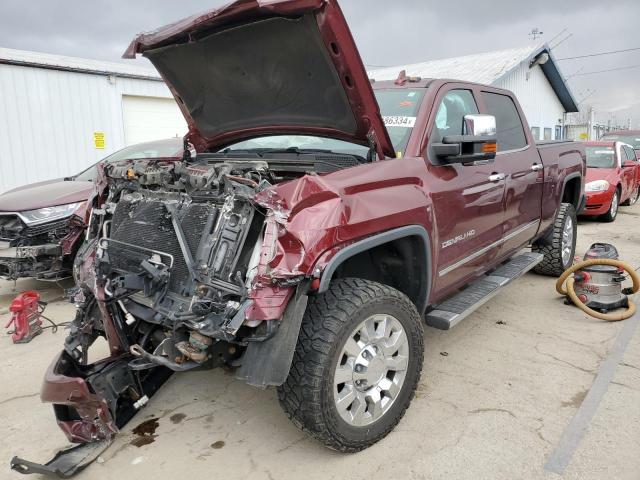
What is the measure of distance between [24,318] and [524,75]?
19.5 m

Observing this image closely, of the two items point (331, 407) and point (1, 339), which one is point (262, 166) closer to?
point (331, 407)

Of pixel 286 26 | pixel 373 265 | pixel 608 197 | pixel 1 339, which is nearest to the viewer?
pixel 286 26

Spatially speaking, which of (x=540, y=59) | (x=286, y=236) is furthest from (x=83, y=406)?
(x=540, y=59)

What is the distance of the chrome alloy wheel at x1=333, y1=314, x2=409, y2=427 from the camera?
252 centimetres

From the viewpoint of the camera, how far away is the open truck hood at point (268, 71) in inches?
101

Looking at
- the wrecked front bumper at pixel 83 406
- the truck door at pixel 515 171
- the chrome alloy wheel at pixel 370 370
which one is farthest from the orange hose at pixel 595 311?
the wrecked front bumper at pixel 83 406

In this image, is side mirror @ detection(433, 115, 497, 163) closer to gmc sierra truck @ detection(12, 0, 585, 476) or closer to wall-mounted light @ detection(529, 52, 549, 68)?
gmc sierra truck @ detection(12, 0, 585, 476)

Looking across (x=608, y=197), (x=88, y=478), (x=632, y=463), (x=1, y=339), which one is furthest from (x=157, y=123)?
(x=632, y=463)

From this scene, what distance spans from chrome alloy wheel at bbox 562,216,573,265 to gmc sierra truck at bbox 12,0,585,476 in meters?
2.30

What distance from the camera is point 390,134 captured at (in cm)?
328

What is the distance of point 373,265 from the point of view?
3162 millimetres

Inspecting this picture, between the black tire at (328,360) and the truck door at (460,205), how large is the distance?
2.44 feet

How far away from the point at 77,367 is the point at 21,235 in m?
2.98

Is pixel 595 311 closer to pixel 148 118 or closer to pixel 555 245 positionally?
pixel 555 245
